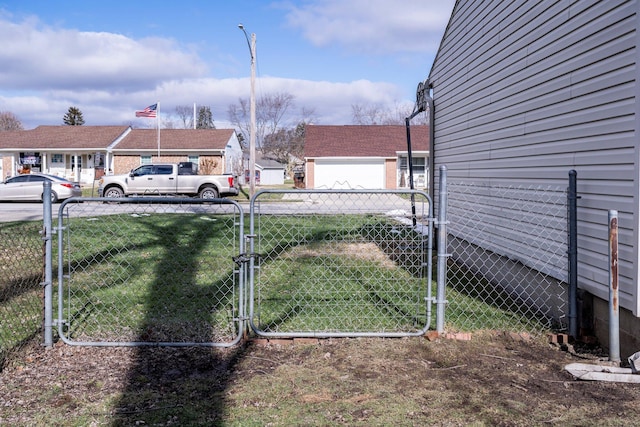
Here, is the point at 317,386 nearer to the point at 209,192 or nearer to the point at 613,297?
the point at 613,297

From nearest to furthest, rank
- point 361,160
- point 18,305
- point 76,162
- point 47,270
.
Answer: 1. point 47,270
2. point 18,305
3. point 361,160
4. point 76,162

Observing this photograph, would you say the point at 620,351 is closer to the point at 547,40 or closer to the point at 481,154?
the point at 547,40

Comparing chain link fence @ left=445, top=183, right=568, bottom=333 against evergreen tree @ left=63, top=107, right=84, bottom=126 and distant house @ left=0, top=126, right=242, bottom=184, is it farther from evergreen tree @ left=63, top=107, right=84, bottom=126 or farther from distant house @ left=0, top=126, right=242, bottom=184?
evergreen tree @ left=63, top=107, right=84, bottom=126

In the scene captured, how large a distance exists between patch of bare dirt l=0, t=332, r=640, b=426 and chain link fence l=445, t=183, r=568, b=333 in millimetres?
726

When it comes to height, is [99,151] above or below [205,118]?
below

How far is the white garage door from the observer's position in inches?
1275

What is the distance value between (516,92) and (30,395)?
18.7ft

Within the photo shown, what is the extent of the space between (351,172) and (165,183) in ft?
40.8

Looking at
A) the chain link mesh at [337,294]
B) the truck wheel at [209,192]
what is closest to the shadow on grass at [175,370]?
the chain link mesh at [337,294]

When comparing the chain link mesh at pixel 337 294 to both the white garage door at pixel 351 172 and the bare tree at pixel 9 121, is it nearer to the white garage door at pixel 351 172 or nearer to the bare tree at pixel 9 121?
the white garage door at pixel 351 172

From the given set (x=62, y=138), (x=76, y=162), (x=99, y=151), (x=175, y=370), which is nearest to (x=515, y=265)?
(x=175, y=370)

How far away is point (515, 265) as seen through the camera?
261 inches


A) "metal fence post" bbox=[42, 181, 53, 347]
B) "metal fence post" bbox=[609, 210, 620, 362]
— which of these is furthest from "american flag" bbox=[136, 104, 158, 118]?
"metal fence post" bbox=[609, 210, 620, 362]

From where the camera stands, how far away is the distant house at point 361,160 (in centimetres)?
3231
